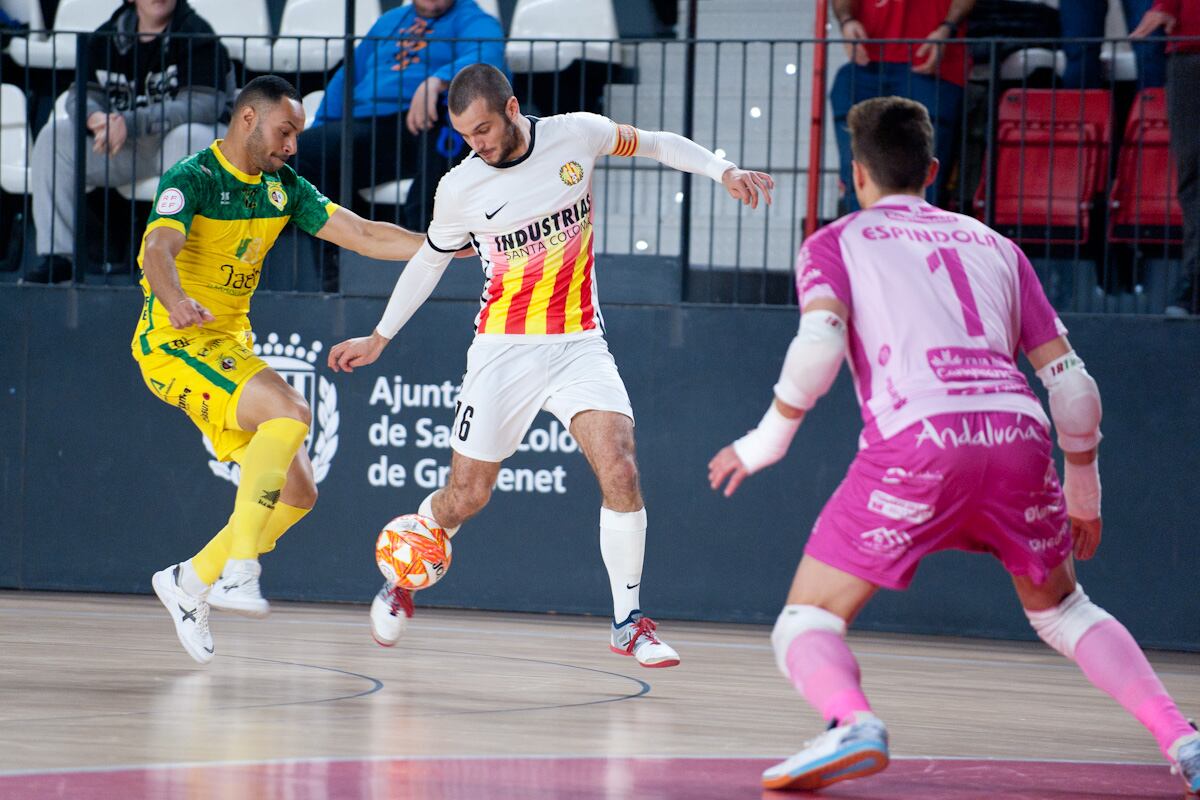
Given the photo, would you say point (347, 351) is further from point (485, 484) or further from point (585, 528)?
point (585, 528)

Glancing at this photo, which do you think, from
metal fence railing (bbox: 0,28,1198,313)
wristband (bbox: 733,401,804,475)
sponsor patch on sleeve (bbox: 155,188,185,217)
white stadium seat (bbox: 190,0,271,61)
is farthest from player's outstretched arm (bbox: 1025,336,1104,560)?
white stadium seat (bbox: 190,0,271,61)

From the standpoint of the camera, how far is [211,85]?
31.4 ft

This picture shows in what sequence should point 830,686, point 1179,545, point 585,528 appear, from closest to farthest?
point 830,686 → point 1179,545 → point 585,528

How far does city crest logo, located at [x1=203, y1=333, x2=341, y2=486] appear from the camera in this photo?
30.1 ft

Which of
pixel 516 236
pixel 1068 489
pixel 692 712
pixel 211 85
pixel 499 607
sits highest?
pixel 211 85

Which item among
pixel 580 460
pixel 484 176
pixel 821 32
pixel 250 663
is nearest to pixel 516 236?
pixel 484 176

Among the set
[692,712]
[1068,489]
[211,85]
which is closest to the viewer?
[1068,489]

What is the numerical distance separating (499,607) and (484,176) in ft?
10.8

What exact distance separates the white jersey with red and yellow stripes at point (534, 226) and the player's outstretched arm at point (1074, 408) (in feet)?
8.65

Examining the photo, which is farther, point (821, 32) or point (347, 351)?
point (821, 32)

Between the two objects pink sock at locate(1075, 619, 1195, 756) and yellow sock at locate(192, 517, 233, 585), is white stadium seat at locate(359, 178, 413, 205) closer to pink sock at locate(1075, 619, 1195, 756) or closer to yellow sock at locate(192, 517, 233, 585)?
yellow sock at locate(192, 517, 233, 585)

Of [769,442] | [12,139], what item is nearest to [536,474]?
[12,139]

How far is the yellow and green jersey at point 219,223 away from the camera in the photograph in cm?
657

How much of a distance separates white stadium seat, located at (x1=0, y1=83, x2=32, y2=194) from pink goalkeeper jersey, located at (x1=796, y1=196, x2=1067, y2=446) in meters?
7.34
